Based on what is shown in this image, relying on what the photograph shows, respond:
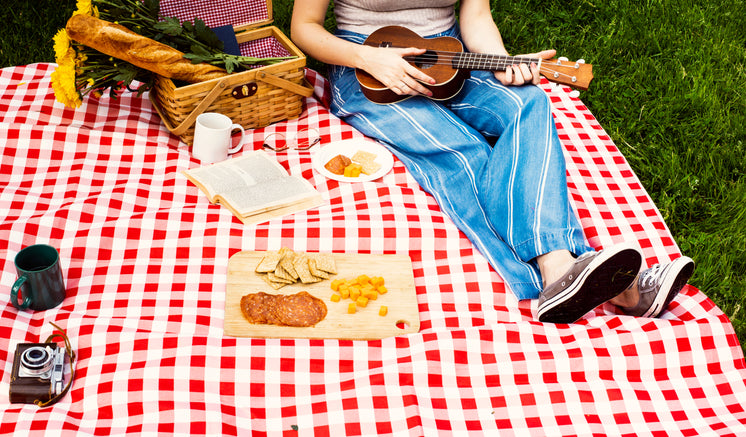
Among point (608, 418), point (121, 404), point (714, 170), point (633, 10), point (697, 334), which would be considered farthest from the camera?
point (633, 10)

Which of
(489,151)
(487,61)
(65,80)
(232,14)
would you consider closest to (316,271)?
(489,151)

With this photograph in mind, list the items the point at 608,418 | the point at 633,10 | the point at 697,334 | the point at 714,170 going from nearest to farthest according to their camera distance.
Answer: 1. the point at 608,418
2. the point at 697,334
3. the point at 714,170
4. the point at 633,10

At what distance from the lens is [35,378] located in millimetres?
2191

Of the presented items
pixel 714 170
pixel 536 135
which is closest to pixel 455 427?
pixel 536 135

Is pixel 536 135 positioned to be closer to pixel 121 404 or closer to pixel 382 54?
pixel 382 54

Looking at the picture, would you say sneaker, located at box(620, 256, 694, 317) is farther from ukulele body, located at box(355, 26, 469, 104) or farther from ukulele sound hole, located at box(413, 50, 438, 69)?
ukulele sound hole, located at box(413, 50, 438, 69)

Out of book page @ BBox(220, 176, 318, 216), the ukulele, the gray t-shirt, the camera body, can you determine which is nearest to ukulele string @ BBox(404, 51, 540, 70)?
the ukulele

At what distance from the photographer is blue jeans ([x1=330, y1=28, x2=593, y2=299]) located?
275 centimetres

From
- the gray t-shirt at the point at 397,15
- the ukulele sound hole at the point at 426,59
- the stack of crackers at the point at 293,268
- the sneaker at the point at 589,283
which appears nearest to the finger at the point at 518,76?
the ukulele sound hole at the point at 426,59

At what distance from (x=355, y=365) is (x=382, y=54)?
58.9 inches

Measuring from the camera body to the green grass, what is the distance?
247 cm

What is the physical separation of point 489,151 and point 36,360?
199cm

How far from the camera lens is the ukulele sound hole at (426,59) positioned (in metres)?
3.28

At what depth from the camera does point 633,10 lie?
490 centimetres
